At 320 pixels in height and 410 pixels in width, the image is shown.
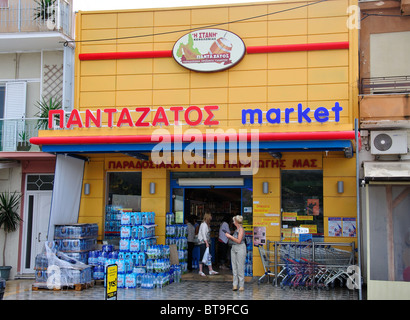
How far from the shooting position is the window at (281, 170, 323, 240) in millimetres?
14211

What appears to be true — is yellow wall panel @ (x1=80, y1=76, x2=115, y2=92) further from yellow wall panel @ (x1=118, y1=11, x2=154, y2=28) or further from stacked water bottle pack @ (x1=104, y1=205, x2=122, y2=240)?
stacked water bottle pack @ (x1=104, y1=205, x2=122, y2=240)

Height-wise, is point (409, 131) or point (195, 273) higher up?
point (409, 131)

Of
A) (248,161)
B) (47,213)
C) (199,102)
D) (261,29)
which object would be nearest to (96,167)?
(47,213)

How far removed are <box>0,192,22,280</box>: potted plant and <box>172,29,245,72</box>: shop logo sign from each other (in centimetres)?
669

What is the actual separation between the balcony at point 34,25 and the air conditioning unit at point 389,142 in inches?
381

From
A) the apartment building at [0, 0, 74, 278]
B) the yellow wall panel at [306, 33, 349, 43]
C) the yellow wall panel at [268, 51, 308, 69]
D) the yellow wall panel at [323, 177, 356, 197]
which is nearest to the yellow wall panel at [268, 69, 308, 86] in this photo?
the yellow wall panel at [268, 51, 308, 69]

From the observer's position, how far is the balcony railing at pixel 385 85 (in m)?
14.2

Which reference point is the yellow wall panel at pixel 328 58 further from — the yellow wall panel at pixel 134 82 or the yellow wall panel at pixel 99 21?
the yellow wall panel at pixel 99 21

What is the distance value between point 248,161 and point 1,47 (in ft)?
Answer: 29.1

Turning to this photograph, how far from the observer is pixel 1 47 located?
16.2 m

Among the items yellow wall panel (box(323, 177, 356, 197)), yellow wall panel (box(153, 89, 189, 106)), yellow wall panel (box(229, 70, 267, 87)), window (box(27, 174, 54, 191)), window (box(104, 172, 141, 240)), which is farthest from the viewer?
window (box(27, 174, 54, 191))

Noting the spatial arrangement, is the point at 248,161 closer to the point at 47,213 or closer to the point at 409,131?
the point at 409,131

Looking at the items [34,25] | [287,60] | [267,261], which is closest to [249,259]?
[267,261]

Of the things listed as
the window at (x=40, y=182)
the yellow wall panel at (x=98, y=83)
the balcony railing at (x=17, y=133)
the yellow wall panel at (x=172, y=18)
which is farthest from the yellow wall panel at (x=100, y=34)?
the window at (x=40, y=182)
